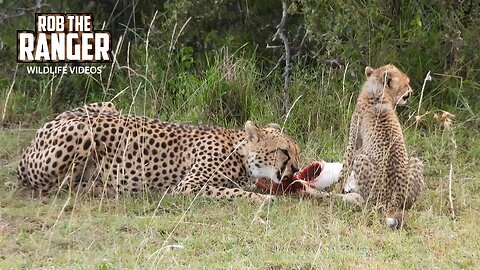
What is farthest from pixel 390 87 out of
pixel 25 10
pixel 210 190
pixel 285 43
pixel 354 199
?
pixel 25 10

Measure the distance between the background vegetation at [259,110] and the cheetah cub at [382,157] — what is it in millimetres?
146

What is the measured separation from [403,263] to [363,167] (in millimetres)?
1040

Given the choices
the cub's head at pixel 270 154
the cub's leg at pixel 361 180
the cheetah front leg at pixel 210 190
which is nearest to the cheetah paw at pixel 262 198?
the cheetah front leg at pixel 210 190

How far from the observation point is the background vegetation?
5094mm

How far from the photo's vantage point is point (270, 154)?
621 centimetres

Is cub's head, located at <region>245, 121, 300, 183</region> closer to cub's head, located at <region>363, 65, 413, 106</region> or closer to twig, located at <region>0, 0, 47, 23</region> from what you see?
cub's head, located at <region>363, 65, 413, 106</region>

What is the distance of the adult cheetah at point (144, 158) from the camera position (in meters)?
6.19

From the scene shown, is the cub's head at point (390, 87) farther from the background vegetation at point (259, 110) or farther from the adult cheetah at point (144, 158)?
the adult cheetah at point (144, 158)

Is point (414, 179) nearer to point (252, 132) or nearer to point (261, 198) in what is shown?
point (261, 198)

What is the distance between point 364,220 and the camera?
218 inches

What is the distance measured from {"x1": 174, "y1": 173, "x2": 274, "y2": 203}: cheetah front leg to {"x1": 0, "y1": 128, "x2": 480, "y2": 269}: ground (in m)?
0.06

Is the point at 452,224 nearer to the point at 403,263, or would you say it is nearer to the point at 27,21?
the point at 403,263

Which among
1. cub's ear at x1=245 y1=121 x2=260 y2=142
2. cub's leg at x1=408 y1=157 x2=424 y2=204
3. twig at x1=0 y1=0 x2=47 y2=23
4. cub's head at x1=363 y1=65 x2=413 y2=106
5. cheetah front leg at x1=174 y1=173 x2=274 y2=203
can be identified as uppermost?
cub's head at x1=363 y1=65 x2=413 y2=106

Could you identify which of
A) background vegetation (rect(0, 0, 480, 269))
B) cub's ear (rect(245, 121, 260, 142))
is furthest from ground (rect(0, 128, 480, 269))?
cub's ear (rect(245, 121, 260, 142))
